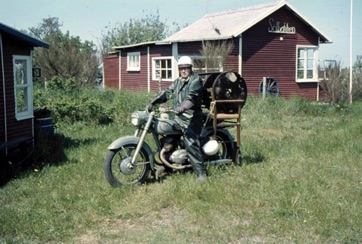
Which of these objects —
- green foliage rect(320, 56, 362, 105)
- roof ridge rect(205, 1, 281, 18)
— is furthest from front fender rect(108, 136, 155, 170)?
→ roof ridge rect(205, 1, 281, 18)

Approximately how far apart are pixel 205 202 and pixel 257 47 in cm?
1870

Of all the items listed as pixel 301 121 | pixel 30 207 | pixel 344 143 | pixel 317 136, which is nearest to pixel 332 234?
pixel 30 207

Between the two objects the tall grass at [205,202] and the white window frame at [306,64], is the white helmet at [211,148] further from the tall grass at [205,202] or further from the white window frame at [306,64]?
the white window frame at [306,64]

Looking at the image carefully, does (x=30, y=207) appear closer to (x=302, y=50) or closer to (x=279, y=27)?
(x=279, y=27)

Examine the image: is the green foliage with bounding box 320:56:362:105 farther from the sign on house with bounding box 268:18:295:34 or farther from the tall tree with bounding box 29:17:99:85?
the tall tree with bounding box 29:17:99:85

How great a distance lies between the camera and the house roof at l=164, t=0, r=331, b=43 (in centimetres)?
2305

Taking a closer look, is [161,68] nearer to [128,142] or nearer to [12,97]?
[12,97]

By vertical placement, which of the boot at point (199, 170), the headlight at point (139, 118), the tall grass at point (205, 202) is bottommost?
the tall grass at point (205, 202)

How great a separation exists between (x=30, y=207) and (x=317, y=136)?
7.55m

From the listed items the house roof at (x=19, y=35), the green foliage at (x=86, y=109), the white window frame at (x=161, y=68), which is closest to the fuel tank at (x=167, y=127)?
the house roof at (x=19, y=35)

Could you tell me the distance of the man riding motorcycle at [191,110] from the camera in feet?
23.8

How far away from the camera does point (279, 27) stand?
24.7m

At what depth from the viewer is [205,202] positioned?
630 centimetres

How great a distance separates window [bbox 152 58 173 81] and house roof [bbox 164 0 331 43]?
144 centimetres
